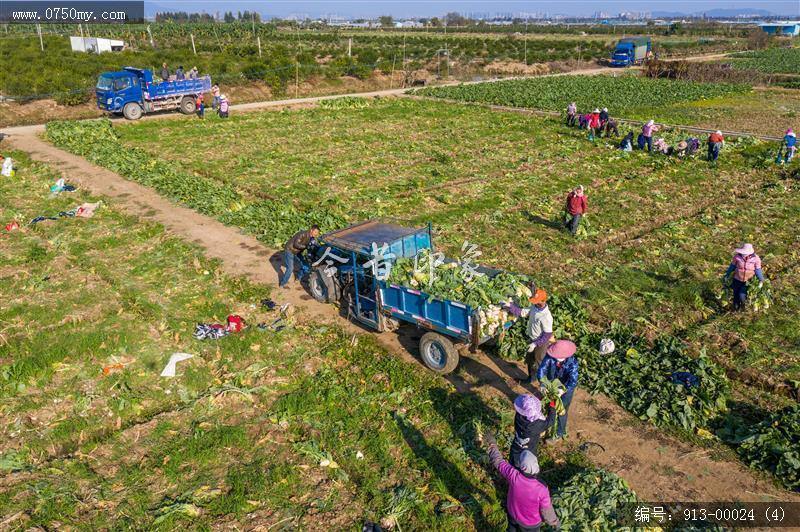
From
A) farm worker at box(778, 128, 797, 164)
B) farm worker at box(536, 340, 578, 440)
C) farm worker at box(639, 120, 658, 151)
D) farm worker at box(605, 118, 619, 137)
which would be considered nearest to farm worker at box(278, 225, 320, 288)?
farm worker at box(536, 340, 578, 440)

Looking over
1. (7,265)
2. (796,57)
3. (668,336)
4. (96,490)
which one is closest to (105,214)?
(7,265)

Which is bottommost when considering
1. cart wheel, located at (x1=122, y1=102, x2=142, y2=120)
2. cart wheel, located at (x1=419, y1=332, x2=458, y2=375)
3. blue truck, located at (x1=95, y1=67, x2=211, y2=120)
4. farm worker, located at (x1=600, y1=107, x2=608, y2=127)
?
cart wheel, located at (x1=419, y1=332, x2=458, y2=375)

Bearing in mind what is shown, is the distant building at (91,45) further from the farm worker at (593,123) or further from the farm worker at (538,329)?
the farm worker at (538,329)

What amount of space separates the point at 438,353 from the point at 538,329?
1987mm

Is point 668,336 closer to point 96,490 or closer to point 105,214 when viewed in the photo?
point 96,490

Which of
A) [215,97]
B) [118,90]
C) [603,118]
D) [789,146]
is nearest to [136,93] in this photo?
[118,90]

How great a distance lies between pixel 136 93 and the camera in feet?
116

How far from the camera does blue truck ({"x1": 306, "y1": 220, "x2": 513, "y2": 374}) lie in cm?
1055

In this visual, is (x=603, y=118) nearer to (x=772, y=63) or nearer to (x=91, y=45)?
(x=91, y=45)

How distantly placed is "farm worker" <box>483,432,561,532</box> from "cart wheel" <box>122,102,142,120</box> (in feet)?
117

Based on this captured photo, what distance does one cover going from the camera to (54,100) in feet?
127

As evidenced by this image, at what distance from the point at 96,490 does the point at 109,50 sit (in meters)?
60.5

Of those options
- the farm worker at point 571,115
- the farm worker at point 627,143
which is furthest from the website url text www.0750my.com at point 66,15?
the farm worker at point 627,143

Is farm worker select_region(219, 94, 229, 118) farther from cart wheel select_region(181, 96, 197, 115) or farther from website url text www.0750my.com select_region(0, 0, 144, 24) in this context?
website url text www.0750my.com select_region(0, 0, 144, 24)
